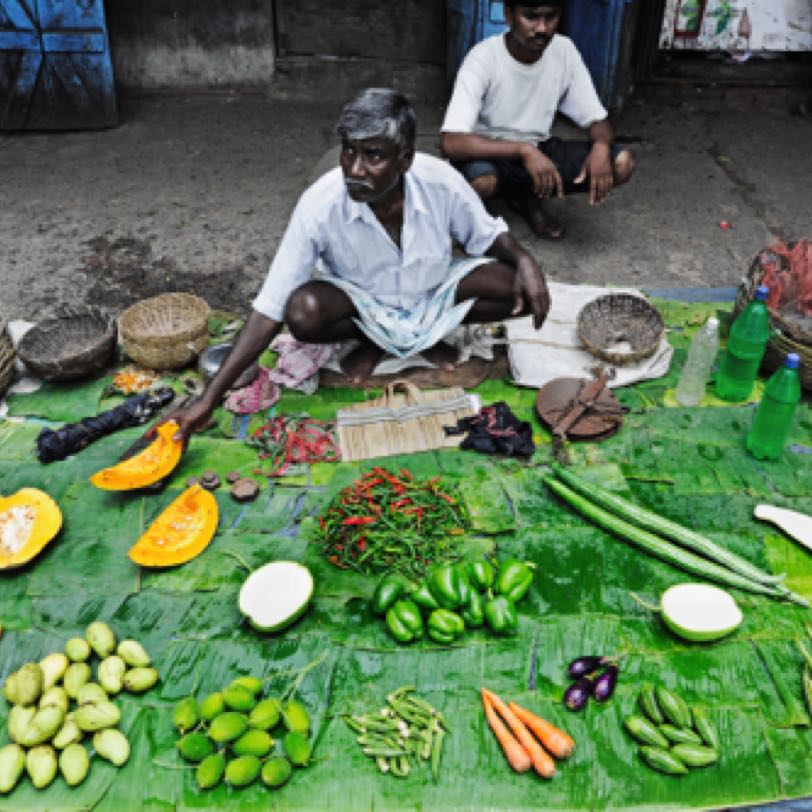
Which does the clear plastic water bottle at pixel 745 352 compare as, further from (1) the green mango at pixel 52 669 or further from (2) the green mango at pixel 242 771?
(1) the green mango at pixel 52 669

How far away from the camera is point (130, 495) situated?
289 cm

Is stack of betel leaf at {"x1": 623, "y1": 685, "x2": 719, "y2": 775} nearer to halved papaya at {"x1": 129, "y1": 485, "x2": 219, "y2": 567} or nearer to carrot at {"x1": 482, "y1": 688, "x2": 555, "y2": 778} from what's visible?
carrot at {"x1": 482, "y1": 688, "x2": 555, "y2": 778}

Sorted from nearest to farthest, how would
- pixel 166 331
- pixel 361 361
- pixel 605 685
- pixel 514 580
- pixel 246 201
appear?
pixel 605 685
pixel 514 580
pixel 361 361
pixel 166 331
pixel 246 201

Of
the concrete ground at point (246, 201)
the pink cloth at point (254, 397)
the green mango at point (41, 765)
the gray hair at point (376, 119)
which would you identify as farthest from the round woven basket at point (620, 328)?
the green mango at point (41, 765)

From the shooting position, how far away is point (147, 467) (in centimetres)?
284

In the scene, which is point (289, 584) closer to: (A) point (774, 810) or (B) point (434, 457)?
(B) point (434, 457)

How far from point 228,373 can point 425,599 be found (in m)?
A: 1.18

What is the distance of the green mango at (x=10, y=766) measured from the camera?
2021 mm

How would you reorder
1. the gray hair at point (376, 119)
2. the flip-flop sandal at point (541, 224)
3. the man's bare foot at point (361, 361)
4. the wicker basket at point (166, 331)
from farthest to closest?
1. the flip-flop sandal at point (541, 224)
2. the man's bare foot at point (361, 361)
3. the wicker basket at point (166, 331)
4. the gray hair at point (376, 119)

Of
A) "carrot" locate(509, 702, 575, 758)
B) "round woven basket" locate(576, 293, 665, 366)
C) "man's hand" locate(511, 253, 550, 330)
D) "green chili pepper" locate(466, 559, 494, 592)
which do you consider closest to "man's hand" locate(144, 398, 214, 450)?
"green chili pepper" locate(466, 559, 494, 592)

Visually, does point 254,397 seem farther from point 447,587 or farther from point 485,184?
point 485,184

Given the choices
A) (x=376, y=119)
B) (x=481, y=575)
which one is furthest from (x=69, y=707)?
(x=376, y=119)

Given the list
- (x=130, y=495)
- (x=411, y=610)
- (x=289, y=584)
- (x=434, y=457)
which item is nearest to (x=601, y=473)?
(x=434, y=457)

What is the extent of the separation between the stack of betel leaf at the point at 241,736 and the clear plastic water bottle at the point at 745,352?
225 cm
